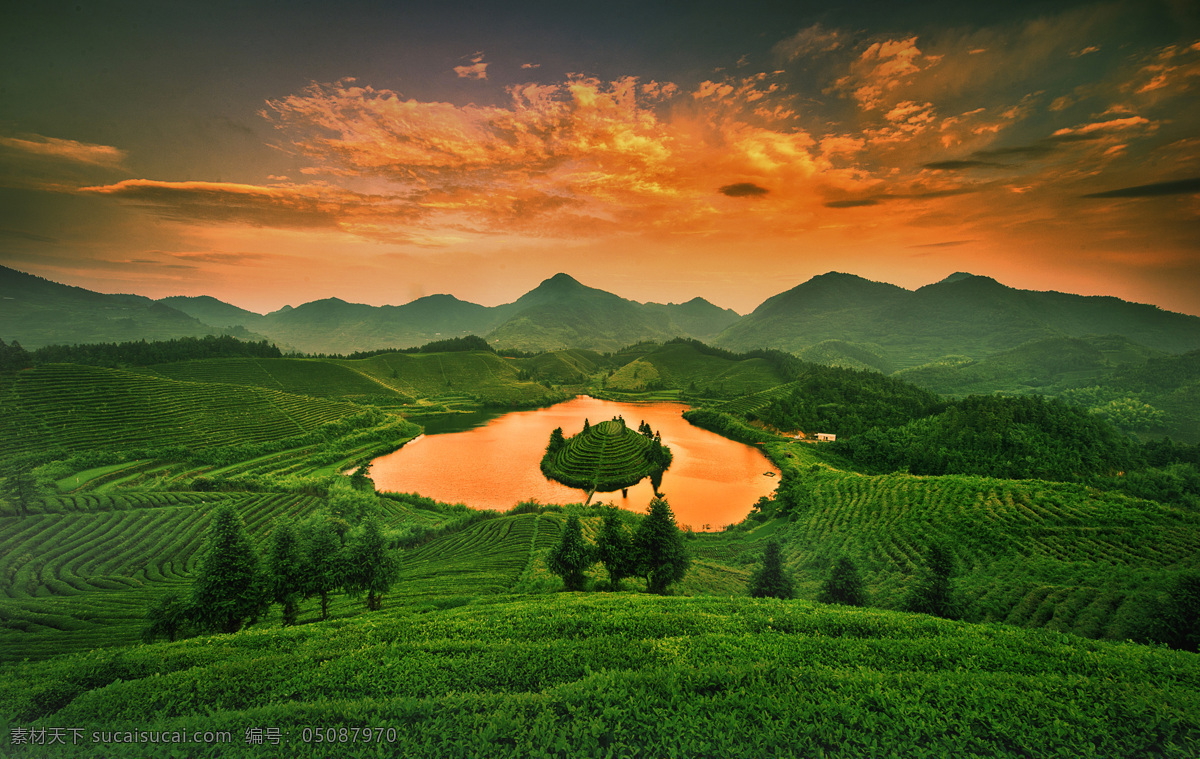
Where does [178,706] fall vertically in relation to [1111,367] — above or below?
below

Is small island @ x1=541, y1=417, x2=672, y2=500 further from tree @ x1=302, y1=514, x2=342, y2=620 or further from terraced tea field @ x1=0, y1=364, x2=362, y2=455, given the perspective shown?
terraced tea field @ x1=0, y1=364, x2=362, y2=455

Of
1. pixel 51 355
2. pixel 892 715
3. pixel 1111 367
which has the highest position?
pixel 1111 367

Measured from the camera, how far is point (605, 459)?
61.0m

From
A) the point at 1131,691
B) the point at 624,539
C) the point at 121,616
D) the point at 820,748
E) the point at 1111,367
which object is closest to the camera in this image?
the point at 820,748

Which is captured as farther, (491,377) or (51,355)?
(491,377)

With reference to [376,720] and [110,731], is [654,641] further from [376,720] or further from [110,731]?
[110,731]

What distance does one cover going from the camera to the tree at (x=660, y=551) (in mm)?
24859

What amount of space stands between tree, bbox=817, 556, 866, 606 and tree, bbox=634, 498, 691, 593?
8.46 meters

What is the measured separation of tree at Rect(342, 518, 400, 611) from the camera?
2108cm

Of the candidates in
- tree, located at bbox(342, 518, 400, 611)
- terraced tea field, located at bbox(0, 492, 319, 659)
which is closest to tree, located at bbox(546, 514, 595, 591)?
tree, located at bbox(342, 518, 400, 611)

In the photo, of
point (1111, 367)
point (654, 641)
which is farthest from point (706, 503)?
point (1111, 367)

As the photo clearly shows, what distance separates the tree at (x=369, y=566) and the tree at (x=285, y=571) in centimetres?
210

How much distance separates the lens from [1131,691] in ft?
27.0

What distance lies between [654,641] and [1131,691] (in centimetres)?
1047
